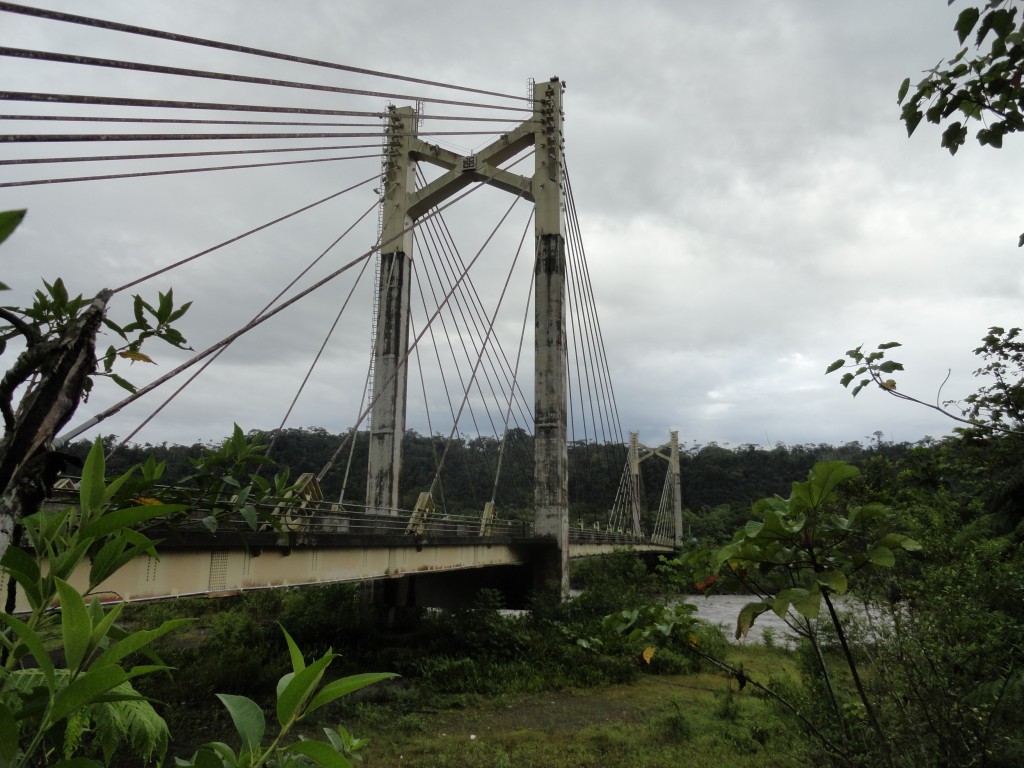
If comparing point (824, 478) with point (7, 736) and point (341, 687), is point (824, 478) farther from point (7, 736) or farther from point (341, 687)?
point (7, 736)

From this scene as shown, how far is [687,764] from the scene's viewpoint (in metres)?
7.69

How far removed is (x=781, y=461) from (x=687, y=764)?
55.6m

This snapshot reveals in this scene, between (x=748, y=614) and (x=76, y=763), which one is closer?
(x=76, y=763)

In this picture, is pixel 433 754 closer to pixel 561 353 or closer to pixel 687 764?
pixel 687 764

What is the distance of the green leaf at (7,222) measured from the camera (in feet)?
1.75

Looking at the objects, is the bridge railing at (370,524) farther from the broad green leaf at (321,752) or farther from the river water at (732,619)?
the river water at (732,619)

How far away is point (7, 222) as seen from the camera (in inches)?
21.0

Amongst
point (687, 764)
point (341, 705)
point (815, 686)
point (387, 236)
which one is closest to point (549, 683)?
point (341, 705)

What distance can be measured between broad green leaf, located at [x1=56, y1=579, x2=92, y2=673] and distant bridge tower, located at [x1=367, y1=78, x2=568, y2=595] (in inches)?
557

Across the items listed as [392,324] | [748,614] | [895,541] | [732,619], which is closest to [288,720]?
[748,614]

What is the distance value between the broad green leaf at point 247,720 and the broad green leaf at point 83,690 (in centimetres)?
16

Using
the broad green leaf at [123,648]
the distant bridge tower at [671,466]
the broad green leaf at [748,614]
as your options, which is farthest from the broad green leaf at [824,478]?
the distant bridge tower at [671,466]

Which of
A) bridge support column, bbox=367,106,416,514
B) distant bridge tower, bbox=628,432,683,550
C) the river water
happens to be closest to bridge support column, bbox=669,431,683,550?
distant bridge tower, bbox=628,432,683,550

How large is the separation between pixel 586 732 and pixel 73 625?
9.72 m
